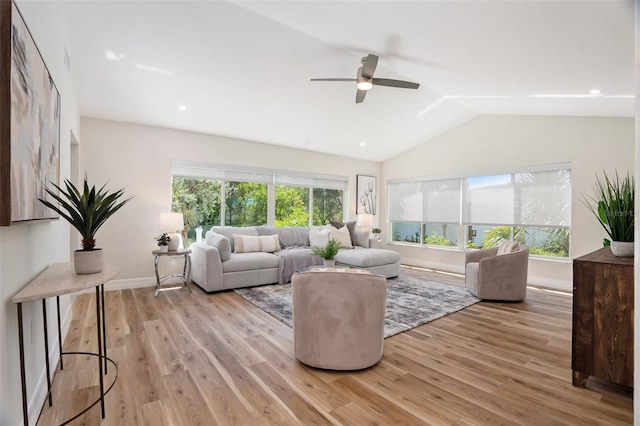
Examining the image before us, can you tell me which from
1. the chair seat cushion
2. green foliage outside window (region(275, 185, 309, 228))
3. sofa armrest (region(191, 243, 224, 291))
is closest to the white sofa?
sofa armrest (region(191, 243, 224, 291))

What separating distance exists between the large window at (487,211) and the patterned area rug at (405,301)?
1.68m

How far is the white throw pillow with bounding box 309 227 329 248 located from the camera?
19.3ft

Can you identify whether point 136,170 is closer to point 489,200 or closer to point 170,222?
point 170,222

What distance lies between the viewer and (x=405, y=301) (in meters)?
4.07

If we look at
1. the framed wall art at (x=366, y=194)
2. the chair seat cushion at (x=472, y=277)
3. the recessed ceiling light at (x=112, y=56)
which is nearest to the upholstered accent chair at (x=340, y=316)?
the chair seat cushion at (x=472, y=277)

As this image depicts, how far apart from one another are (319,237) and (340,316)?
3690mm

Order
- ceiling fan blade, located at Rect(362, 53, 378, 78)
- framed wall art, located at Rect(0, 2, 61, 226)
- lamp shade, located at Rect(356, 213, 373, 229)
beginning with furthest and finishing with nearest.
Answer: lamp shade, located at Rect(356, 213, 373, 229), ceiling fan blade, located at Rect(362, 53, 378, 78), framed wall art, located at Rect(0, 2, 61, 226)

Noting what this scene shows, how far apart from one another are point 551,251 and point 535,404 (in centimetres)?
406

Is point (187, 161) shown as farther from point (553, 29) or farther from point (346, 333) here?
point (553, 29)

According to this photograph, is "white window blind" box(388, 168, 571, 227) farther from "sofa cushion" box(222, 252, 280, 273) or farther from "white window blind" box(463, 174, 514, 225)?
"sofa cushion" box(222, 252, 280, 273)

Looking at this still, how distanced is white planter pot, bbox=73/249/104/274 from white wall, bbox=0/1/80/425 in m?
0.22

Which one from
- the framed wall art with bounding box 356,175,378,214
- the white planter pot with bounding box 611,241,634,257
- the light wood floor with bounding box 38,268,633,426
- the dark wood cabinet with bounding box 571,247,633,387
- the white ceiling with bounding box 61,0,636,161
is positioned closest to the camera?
the light wood floor with bounding box 38,268,633,426

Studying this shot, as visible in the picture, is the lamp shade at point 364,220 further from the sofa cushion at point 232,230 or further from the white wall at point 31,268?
the white wall at point 31,268

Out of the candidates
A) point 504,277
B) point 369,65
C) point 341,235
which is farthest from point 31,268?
point 504,277
